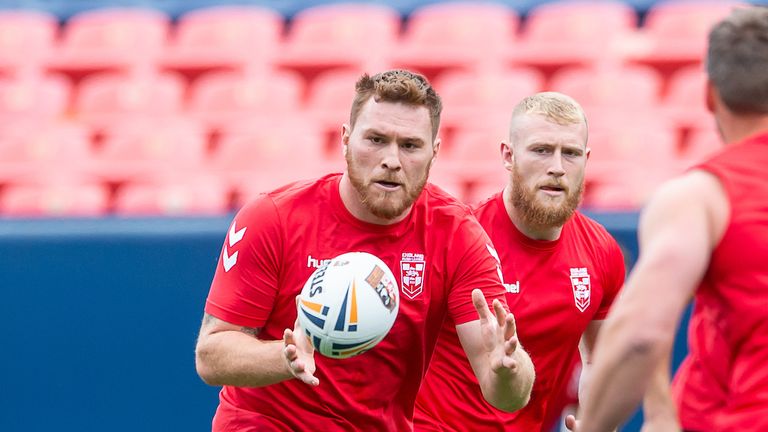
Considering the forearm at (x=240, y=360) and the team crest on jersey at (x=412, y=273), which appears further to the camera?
the team crest on jersey at (x=412, y=273)

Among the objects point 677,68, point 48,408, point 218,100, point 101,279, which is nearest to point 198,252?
point 101,279

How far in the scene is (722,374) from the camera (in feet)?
11.9

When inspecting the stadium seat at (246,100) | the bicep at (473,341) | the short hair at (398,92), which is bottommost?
the bicep at (473,341)

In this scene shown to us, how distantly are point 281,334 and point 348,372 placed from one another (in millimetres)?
318

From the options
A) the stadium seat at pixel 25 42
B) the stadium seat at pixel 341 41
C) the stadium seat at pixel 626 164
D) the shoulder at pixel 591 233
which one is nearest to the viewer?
the shoulder at pixel 591 233

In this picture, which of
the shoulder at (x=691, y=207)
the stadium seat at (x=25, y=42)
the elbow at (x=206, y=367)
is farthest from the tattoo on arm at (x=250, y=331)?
the stadium seat at (x=25, y=42)

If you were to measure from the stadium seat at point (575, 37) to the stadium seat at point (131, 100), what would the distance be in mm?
3154

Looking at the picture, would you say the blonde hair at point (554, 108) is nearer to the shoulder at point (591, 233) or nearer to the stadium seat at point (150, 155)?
the shoulder at point (591, 233)

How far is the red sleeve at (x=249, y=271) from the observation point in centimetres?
488

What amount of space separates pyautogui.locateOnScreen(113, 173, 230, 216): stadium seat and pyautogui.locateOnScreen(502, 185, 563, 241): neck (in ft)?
14.4

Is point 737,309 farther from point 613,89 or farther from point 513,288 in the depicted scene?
point 613,89

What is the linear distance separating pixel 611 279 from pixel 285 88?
602 cm

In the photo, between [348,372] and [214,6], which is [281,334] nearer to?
[348,372]

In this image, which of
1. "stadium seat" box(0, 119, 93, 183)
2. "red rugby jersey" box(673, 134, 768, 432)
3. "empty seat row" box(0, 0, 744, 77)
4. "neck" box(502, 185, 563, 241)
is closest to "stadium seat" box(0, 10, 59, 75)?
"empty seat row" box(0, 0, 744, 77)
